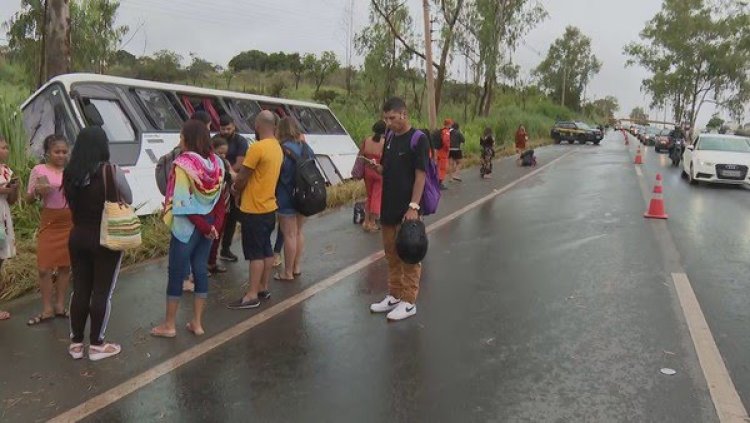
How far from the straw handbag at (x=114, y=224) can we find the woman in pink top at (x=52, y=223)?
2.64 ft

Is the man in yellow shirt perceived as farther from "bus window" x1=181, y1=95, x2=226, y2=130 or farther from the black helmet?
"bus window" x1=181, y1=95, x2=226, y2=130

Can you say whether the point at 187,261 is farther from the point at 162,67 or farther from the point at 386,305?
the point at 162,67

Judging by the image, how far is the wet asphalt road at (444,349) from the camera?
145 inches

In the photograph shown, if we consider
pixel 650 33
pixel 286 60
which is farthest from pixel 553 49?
pixel 286 60

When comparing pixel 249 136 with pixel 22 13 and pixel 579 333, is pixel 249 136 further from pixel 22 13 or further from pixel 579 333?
pixel 22 13

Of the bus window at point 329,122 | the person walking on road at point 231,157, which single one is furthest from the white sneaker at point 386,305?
the bus window at point 329,122

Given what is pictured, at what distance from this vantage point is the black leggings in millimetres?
4227

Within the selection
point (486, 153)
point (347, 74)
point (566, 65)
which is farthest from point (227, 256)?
point (566, 65)

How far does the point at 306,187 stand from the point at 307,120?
362 inches

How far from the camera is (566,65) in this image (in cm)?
8056

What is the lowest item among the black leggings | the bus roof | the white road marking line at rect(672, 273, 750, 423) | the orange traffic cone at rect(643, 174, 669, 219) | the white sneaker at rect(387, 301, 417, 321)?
the white road marking line at rect(672, 273, 750, 423)

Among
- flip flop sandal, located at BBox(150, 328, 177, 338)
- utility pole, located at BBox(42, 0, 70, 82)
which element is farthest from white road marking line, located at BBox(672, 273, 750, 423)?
utility pole, located at BBox(42, 0, 70, 82)

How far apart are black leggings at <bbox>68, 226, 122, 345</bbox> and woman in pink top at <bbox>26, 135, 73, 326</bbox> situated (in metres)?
0.72

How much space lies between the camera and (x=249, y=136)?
38.6 ft
